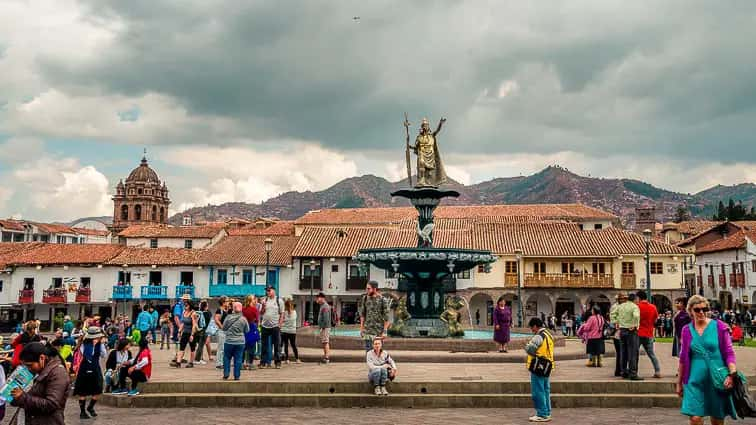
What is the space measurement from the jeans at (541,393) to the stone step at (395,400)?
1605mm

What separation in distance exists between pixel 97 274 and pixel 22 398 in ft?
168

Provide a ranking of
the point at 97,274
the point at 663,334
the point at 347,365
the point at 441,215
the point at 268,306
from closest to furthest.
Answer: the point at 268,306 < the point at 347,365 < the point at 663,334 < the point at 97,274 < the point at 441,215

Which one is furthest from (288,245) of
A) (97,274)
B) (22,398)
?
(22,398)

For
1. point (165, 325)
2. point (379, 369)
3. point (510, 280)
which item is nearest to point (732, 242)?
point (510, 280)

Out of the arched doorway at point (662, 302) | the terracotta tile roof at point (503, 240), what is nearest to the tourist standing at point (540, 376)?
the terracotta tile roof at point (503, 240)

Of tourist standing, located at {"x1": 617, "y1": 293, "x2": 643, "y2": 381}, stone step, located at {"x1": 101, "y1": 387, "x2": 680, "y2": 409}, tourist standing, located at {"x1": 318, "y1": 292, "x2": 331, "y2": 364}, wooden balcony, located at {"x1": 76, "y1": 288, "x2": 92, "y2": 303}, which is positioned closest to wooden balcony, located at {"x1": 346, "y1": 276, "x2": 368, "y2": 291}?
wooden balcony, located at {"x1": 76, "y1": 288, "x2": 92, "y2": 303}

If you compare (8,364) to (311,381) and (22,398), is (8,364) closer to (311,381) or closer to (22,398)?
(311,381)

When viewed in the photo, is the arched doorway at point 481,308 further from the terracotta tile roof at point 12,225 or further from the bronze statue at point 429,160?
the terracotta tile roof at point 12,225

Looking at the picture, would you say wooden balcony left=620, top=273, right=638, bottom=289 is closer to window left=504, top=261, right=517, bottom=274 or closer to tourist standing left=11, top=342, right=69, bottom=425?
window left=504, top=261, right=517, bottom=274

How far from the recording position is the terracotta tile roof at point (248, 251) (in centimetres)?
5322

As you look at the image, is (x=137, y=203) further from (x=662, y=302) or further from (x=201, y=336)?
(x=201, y=336)

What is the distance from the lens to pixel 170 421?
10.6 m

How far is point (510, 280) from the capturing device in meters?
49.0

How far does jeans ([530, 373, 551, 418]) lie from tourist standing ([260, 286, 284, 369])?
19.6ft
